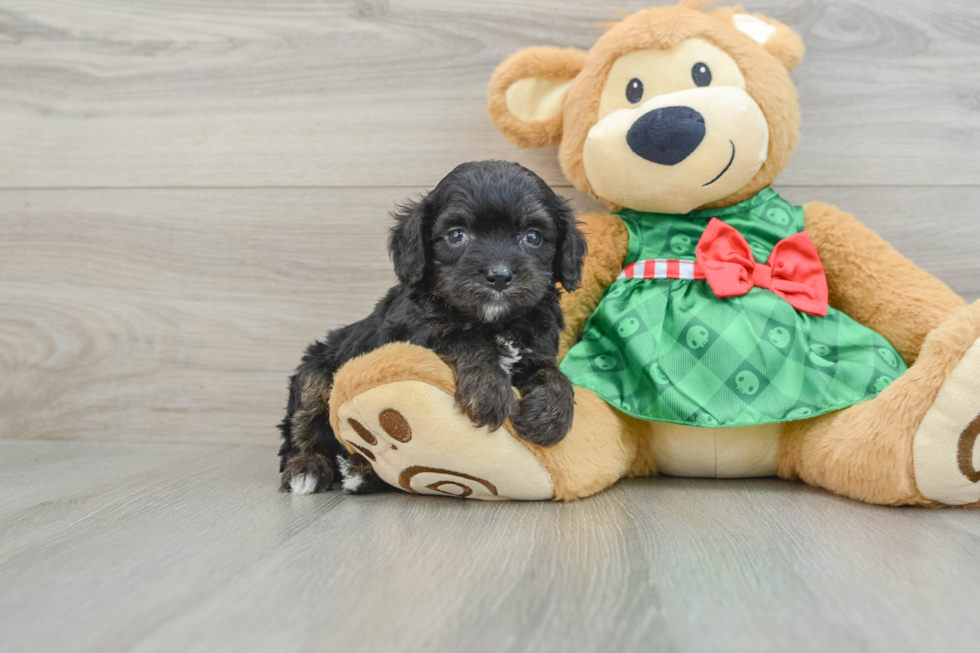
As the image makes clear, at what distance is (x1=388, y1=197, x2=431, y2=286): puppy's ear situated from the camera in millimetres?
1396

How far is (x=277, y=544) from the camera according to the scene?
1163mm

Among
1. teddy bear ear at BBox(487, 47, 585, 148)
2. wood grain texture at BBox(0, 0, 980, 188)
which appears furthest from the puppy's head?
wood grain texture at BBox(0, 0, 980, 188)

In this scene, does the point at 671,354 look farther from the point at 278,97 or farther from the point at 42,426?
the point at 42,426

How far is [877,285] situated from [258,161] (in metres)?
1.72

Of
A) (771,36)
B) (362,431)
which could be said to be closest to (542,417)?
(362,431)

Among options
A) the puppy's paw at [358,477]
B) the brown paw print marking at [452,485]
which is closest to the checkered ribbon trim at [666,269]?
the brown paw print marking at [452,485]

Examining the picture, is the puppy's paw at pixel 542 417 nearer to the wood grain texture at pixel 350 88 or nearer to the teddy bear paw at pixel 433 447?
the teddy bear paw at pixel 433 447

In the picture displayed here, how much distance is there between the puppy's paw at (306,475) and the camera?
1.56m

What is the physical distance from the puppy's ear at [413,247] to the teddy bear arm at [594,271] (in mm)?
411

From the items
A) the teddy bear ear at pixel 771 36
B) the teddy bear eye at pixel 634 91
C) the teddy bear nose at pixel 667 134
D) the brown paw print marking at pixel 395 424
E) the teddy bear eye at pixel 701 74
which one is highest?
the teddy bear ear at pixel 771 36

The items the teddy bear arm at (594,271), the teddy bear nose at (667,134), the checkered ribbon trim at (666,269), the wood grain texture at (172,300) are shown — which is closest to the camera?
the teddy bear nose at (667,134)

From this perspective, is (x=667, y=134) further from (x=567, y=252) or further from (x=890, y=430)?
(x=890, y=430)

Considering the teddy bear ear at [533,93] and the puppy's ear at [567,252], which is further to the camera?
the teddy bear ear at [533,93]

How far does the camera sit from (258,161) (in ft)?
6.93
